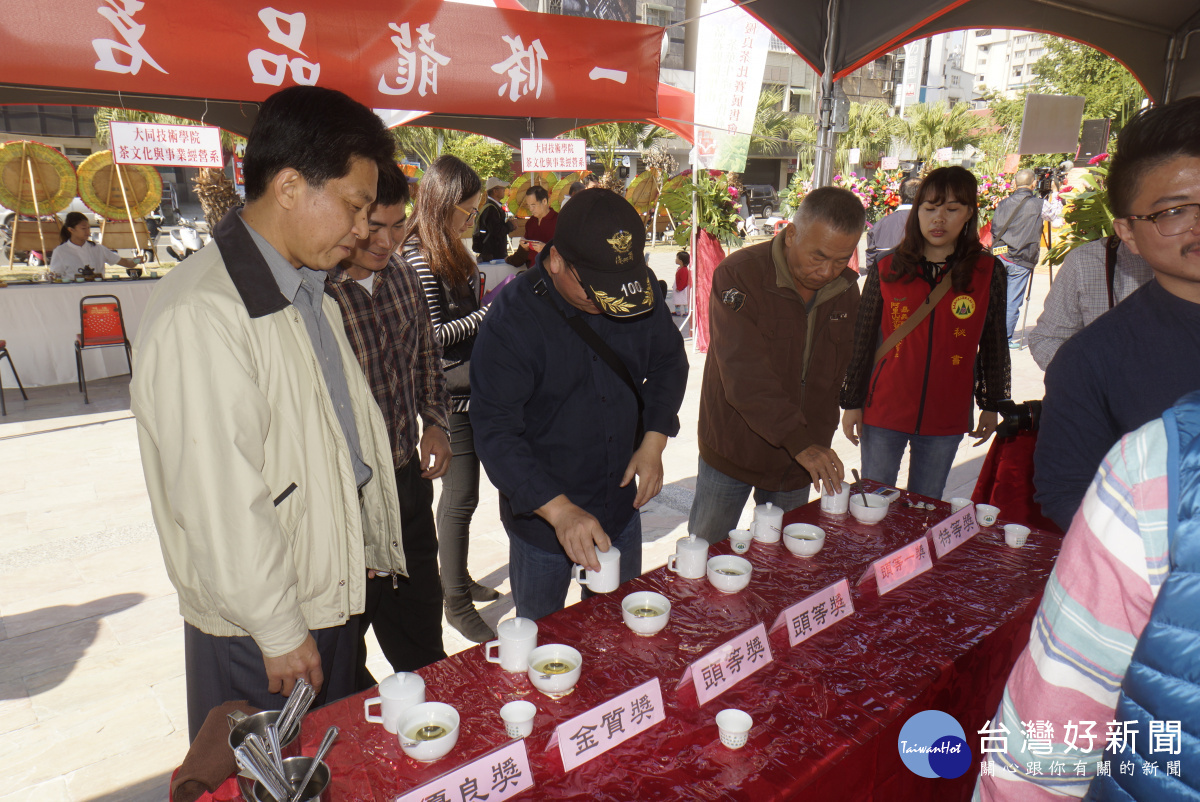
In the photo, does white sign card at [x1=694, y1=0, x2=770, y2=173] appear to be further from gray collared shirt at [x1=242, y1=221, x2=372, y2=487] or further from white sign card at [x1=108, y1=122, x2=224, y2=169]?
gray collared shirt at [x1=242, y1=221, x2=372, y2=487]

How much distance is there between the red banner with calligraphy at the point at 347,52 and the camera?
3492 mm

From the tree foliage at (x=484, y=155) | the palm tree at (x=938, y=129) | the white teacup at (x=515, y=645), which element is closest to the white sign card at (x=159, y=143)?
the white teacup at (x=515, y=645)

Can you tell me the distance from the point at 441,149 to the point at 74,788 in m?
20.5

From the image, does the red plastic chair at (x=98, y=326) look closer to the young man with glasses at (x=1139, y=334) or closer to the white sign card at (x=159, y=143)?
the white sign card at (x=159, y=143)

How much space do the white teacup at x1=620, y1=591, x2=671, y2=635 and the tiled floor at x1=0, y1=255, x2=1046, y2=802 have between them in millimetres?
1435

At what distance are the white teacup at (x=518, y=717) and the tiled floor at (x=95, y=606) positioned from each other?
1541mm

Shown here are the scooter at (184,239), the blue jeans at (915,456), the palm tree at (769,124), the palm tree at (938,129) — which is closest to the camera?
the blue jeans at (915,456)

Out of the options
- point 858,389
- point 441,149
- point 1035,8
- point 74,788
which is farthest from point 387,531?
point 441,149

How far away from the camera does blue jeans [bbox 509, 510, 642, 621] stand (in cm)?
194

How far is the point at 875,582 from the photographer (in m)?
1.69

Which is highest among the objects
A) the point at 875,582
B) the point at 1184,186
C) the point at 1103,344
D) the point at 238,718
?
the point at 1184,186

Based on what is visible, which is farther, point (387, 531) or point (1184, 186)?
point (387, 531)

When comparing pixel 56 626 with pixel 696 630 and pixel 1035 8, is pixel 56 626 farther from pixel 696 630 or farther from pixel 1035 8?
pixel 1035 8

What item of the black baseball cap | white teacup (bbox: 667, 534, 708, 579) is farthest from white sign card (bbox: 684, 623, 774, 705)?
the black baseball cap
